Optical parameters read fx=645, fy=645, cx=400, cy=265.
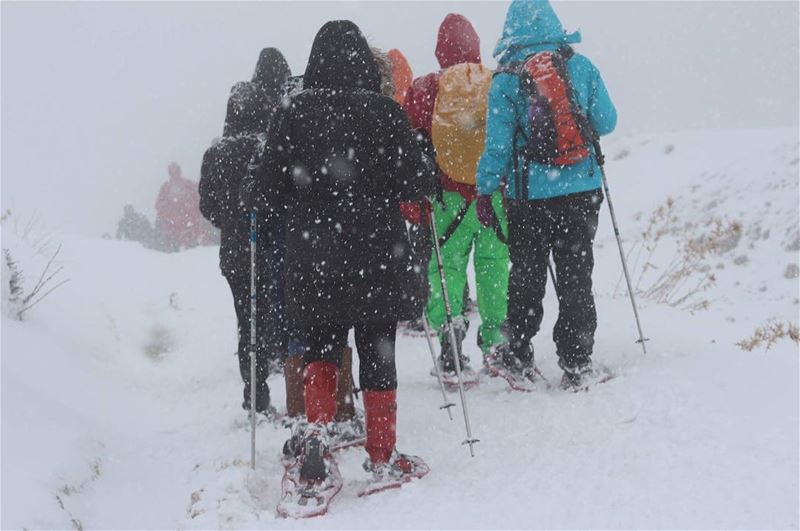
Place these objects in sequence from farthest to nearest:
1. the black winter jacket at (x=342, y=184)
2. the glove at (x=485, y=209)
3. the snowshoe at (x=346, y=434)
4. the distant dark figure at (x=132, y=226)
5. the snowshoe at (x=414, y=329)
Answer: the distant dark figure at (x=132, y=226)
the snowshoe at (x=414, y=329)
the glove at (x=485, y=209)
the snowshoe at (x=346, y=434)
the black winter jacket at (x=342, y=184)

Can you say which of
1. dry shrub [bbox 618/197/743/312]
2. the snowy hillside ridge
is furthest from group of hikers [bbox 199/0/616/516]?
dry shrub [bbox 618/197/743/312]

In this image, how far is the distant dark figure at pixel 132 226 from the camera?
27062 millimetres

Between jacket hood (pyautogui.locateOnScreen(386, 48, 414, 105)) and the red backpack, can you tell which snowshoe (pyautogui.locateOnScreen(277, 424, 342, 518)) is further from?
jacket hood (pyautogui.locateOnScreen(386, 48, 414, 105))

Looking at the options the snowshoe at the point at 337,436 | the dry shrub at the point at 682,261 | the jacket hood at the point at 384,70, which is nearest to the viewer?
the snowshoe at the point at 337,436

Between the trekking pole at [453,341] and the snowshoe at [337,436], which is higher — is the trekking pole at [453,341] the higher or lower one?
the higher one

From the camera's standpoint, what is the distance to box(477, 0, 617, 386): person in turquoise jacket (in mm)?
4332

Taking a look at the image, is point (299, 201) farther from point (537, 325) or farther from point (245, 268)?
point (537, 325)

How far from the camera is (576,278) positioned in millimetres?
4453

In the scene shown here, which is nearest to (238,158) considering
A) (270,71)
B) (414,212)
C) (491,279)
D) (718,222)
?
(270,71)

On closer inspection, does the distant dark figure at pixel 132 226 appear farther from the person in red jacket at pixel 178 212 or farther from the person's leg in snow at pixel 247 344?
the person's leg in snow at pixel 247 344

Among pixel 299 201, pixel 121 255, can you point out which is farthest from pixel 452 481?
pixel 121 255

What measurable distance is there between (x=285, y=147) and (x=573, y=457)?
2192 millimetres

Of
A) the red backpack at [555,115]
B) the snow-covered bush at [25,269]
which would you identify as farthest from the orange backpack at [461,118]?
the snow-covered bush at [25,269]

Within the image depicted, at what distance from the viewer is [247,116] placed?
4570 mm
